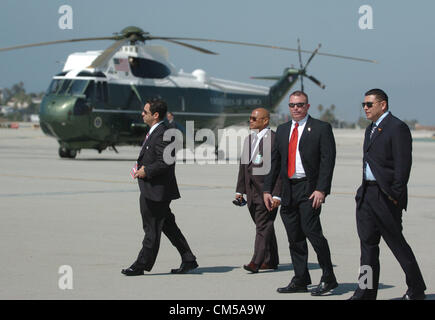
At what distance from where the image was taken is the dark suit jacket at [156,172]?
786cm

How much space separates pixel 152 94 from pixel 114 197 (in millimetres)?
13941

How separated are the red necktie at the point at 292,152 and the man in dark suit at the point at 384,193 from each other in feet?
2.40

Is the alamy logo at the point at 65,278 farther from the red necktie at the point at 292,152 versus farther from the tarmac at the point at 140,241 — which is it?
the red necktie at the point at 292,152

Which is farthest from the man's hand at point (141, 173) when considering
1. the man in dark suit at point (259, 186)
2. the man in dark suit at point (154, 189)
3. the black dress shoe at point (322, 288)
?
the black dress shoe at point (322, 288)

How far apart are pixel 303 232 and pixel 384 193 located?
1.00m

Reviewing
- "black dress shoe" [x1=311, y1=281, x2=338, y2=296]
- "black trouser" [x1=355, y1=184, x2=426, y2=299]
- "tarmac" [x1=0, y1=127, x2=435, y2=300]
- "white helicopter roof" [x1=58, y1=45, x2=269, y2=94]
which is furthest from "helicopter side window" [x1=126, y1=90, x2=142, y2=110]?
"black trouser" [x1=355, y1=184, x2=426, y2=299]

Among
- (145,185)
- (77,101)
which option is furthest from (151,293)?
(77,101)

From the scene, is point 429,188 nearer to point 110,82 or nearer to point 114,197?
point 114,197

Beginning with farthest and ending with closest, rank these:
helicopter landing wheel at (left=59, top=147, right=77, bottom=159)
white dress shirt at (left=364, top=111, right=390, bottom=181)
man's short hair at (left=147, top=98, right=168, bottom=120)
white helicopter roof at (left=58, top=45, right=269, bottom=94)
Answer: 1. helicopter landing wheel at (left=59, top=147, right=77, bottom=159)
2. white helicopter roof at (left=58, top=45, right=269, bottom=94)
3. man's short hair at (left=147, top=98, right=168, bottom=120)
4. white dress shirt at (left=364, top=111, right=390, bottom=181)

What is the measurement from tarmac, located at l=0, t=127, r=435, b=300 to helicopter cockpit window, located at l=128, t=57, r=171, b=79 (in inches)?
427

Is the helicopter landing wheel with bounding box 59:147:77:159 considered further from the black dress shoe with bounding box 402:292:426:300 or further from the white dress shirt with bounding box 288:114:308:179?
the black dress shoe with bounding box 402:292:426:300

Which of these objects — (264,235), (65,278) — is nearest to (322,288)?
(264,235)

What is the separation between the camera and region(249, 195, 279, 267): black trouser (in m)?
8.20

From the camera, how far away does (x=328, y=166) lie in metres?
7.04
